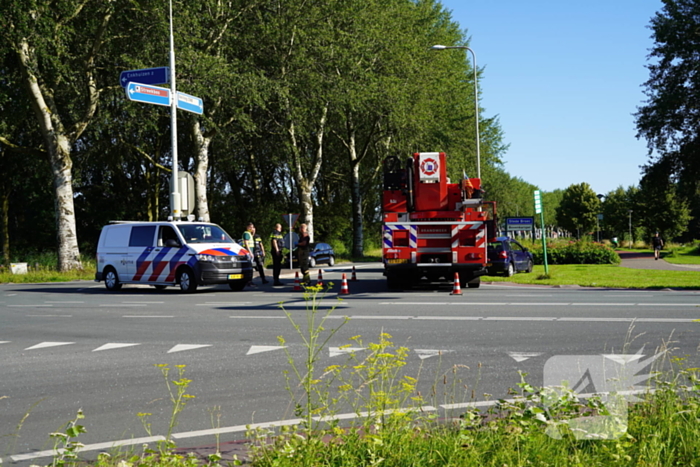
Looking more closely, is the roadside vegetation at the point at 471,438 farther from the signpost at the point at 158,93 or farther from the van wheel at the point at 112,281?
the van wheel at the point at 112,281

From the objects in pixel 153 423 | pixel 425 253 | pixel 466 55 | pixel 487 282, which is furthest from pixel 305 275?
pixel 466 55

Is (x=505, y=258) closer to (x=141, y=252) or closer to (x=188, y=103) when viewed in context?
(x=188, y=103)

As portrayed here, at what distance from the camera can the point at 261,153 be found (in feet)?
142

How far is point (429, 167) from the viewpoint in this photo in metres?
19.4

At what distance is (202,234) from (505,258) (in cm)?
1119

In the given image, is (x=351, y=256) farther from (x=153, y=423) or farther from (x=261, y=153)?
(x=153, y=423)

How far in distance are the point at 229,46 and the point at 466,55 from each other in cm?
3031

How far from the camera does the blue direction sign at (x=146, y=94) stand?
2003 cm

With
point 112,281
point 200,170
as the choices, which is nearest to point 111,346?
point 112,281

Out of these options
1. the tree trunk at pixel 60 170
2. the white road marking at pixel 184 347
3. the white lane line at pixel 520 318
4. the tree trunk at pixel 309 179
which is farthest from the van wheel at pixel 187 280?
the tree trunk at pixel 309 179

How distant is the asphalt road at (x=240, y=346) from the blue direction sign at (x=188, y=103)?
673cm

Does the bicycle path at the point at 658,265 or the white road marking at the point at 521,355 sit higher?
the bicycle path at the point at 658,265

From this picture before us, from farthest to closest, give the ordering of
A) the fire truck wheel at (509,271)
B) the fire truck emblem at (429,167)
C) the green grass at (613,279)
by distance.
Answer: the fire truck wheel at (509,271)
the green grass at (613,279)
the fire truck emblem at (429,167)

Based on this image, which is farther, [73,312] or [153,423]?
[73,312]
